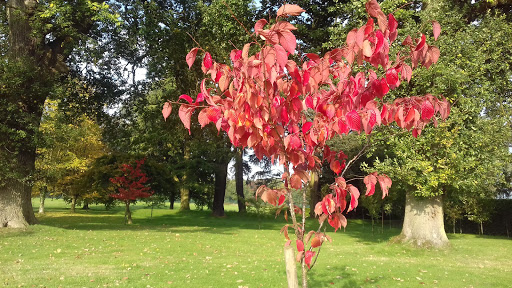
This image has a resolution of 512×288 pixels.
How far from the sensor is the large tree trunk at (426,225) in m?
13.7

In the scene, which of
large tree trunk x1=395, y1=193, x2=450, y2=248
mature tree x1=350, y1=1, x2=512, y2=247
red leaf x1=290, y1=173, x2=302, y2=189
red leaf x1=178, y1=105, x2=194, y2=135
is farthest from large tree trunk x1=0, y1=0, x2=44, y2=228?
large tree trunk x1=395, y1=193, x2=450, y2=248

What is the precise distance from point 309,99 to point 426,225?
12.6m

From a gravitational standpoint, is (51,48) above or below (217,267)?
above

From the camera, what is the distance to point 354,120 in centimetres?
265

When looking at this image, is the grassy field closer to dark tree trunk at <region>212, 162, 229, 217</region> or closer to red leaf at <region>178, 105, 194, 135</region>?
red leaf at <region>178, 105, 194, 135</region>

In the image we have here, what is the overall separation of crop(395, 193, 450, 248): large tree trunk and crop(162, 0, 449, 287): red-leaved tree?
1205cm

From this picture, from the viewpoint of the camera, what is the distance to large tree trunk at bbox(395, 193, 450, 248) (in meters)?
13.7

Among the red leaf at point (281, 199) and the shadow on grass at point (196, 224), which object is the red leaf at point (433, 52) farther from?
the shadow on grass at point (196, 224)

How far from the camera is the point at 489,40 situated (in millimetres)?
13812

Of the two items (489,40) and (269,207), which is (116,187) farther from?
(489,40)

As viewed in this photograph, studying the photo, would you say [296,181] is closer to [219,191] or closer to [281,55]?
[281,55]

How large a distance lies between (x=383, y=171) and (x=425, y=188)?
1.45m

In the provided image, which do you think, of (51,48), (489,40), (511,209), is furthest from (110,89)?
(511,209)

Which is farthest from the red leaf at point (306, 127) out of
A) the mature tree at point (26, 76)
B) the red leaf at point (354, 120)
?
the mature tree at point (26, 76)
